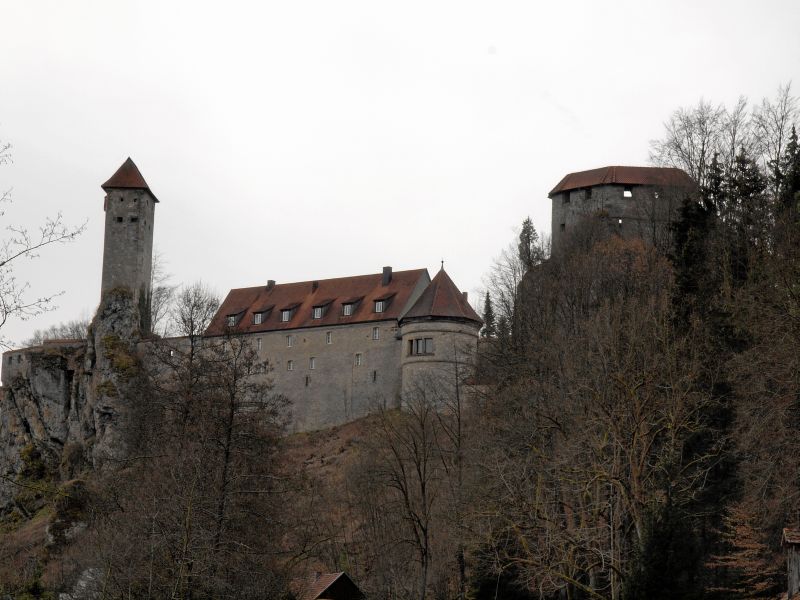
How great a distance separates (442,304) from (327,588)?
27.4 meters

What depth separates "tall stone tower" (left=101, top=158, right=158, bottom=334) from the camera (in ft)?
209

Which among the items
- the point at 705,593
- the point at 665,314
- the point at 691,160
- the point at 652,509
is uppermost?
the point at 691,160

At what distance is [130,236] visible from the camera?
6481 centimetres

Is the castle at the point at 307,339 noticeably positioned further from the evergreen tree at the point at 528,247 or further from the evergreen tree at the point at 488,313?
the evergreen tree at the point at 488,313

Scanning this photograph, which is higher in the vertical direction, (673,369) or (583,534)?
(673,369)

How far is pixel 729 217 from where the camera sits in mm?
42062

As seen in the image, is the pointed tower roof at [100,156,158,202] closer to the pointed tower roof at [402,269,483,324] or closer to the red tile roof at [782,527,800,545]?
the pointed tower roof at [402,269,483,324]

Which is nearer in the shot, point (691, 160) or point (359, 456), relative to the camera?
point (359, 456)

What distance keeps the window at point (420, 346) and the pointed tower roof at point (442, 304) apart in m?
1.33

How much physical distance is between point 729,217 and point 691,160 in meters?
14.8

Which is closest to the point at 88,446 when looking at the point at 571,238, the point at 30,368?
the point at 30,368

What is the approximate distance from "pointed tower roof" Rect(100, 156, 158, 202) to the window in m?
18.8

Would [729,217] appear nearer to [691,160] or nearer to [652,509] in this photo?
[691,160]

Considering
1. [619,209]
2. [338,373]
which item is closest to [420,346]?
[338,373]
